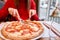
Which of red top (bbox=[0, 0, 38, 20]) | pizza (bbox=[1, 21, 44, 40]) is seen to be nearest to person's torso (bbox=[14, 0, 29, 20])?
red top (bbox=[0, 0, 38, 20])

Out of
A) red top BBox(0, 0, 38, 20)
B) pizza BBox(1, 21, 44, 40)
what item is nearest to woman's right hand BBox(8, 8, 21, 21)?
red top BBox(0, 0, 38, 20)

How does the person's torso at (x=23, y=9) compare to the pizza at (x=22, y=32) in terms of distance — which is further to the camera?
the person's torso at (x=23, y=9)

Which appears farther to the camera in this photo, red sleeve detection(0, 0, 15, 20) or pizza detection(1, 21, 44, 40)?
red sleeve detection(0, 0, 15, 20)

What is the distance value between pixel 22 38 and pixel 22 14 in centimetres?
64

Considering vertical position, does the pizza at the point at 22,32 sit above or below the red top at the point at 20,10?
below

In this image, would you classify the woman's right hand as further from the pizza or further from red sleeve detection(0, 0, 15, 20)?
the pizza

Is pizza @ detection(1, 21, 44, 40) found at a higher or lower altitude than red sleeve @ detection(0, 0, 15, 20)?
lower

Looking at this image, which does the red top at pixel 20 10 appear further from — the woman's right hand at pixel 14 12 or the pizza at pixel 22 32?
the pizza at pixel 22 32

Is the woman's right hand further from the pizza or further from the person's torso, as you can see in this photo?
the pizza

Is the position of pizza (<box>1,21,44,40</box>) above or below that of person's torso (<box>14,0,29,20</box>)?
below

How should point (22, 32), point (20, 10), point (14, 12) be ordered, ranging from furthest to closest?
point (20, 10) < point (14, 12) < point (22, 32)

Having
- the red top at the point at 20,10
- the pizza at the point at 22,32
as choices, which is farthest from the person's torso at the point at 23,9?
the pizza at the point at 22,32

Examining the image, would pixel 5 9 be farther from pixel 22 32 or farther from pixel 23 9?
pixel 22 32

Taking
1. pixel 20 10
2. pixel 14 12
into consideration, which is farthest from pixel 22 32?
pixel 20 10
